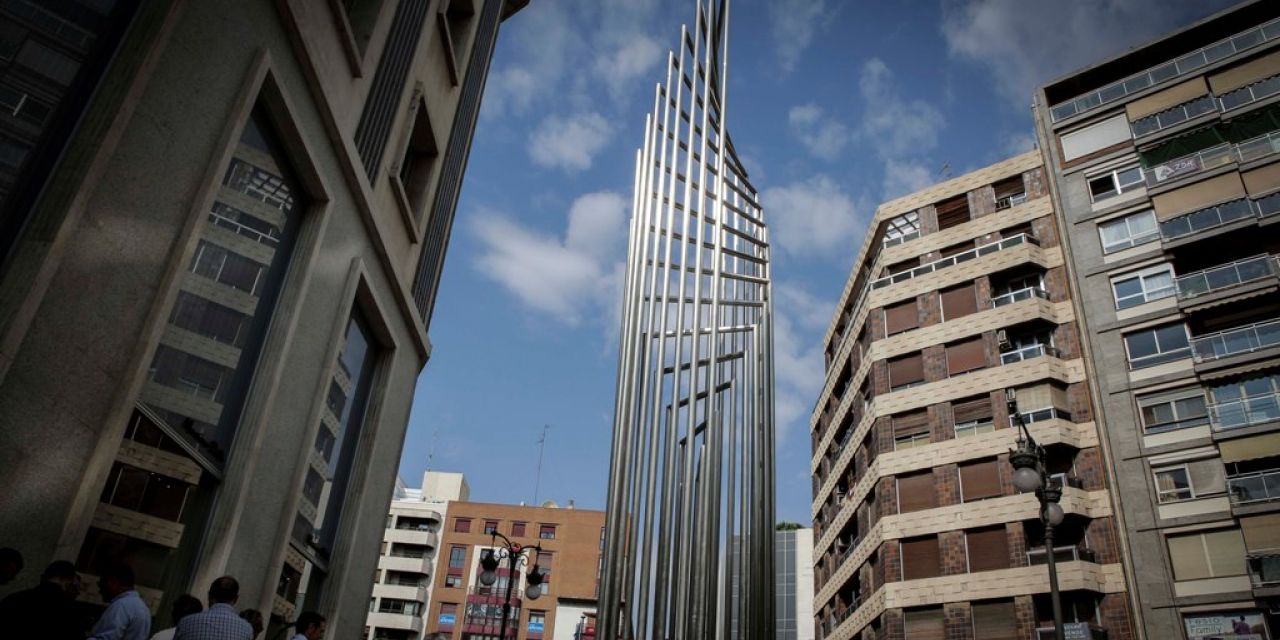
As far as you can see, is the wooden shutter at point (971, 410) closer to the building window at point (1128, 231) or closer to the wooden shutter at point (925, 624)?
the wooden shutter at point (925, 624)

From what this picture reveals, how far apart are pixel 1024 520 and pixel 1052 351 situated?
6002mm

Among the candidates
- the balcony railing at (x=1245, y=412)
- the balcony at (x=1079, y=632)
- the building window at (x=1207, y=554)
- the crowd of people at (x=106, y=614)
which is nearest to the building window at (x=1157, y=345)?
the balcony railing at (x=1245, y=412)

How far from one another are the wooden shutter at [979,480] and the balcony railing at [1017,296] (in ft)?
19.1

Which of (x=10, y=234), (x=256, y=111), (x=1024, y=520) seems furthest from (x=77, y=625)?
(x=1024, y=520)

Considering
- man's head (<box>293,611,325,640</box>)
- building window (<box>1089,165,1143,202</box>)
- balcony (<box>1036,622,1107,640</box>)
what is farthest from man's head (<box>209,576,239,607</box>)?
building window (<box>1089,165,1143,202</box>)

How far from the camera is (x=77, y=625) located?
4914 mm

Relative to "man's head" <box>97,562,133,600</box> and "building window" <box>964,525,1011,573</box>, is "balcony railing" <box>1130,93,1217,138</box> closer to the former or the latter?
"building window" <box>964,525,1011,573</box>

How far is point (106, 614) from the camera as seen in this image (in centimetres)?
561

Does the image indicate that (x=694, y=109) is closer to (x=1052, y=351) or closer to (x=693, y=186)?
(x=693, y=186)

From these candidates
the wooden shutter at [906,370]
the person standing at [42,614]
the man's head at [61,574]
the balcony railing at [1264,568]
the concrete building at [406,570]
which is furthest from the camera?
the concrete building at [406,570]

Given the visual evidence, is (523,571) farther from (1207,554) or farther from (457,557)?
(1207,554)

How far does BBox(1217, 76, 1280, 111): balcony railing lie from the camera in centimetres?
2928

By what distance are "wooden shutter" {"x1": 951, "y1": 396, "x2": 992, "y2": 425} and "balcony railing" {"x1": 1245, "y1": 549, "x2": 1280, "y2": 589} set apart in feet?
26.8

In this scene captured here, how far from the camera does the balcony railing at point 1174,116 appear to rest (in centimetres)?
3044
